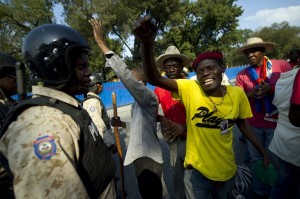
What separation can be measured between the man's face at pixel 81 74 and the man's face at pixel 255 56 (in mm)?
2913

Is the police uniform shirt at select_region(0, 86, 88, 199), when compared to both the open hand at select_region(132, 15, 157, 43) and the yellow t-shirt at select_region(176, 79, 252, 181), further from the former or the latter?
the yellow t-shirt at select_region(176, 79, 252, 181)

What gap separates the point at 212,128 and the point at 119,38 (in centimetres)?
3065

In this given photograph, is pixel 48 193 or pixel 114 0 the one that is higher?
pixel 114 0

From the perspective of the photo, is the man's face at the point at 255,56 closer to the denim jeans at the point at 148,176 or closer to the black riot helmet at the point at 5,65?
the denim jeans at the point at 148,176

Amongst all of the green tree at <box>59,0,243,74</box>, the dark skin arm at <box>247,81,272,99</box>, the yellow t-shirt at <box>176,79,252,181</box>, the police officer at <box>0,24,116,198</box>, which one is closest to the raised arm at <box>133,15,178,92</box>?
the yellow t-shirt at <box>176,79,252,181</box>

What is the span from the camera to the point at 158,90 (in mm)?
3203

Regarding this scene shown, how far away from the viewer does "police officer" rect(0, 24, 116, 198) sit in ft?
3.62

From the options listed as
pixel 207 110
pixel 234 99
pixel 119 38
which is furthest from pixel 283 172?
pixel 119 38

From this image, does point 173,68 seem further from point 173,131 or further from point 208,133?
point 208,133

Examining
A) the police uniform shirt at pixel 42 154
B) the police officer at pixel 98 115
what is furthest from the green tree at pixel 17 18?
the police uniform shirt at pixel 42 154

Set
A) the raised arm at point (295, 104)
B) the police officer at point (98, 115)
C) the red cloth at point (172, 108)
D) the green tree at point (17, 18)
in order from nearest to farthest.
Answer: the raised arm at point (295, 104), the red cloth at point (172, 108), the police officer at point (98, 115), the green tree at point (17, 18)

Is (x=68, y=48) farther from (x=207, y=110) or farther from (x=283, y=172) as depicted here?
(x=283, y=172)

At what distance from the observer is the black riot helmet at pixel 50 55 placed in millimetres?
1485

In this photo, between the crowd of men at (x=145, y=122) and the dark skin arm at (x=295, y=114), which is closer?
the crowd of men at (x=145, y=122)
